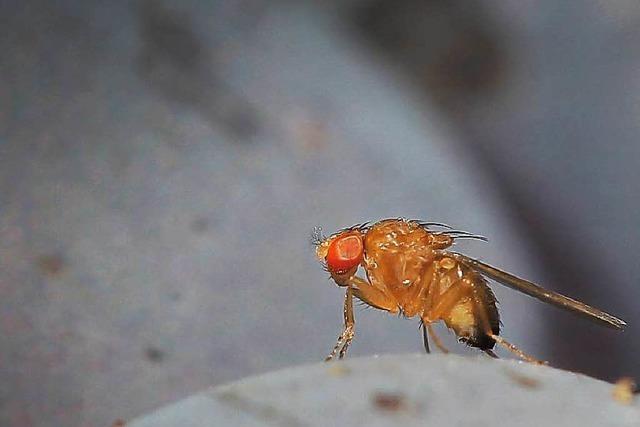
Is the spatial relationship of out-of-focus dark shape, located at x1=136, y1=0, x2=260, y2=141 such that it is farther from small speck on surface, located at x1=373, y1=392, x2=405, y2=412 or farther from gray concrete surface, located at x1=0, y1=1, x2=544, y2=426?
small speck on surface, located at x1=373, y1=392, x2=405, y2=412

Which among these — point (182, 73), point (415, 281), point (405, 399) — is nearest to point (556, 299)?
point (415, 281)

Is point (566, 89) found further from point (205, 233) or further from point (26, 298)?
point (26, 298)

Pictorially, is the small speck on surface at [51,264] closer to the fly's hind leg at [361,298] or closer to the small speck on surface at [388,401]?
the fly's hind leg at [361,298]

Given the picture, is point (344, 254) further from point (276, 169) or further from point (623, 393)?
point (276, 169)

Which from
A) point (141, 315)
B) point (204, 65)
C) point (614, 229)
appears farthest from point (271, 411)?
point (204, 65)

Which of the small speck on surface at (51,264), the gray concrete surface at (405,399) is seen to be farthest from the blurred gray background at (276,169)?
the gray concrete surface at (405,399)

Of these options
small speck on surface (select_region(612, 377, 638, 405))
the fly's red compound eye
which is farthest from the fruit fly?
small speck on surface (select_region(612, 377, 638, 405))
